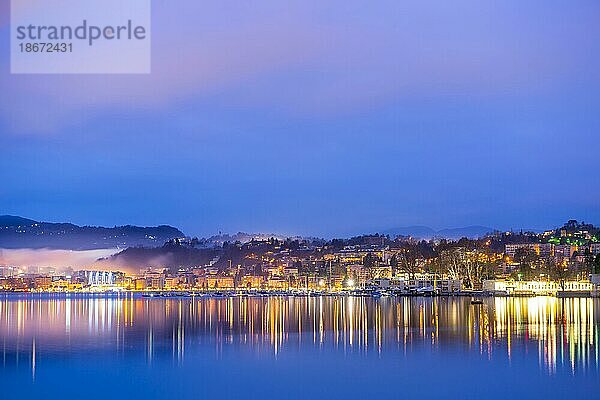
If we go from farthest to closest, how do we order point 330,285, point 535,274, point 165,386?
point 330,285
point 535,274
point 165,386

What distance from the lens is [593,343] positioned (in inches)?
843

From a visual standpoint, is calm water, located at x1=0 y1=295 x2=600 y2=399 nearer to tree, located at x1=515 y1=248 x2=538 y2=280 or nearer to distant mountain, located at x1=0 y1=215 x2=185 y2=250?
tree, located at x1=515 y1=248 x2=538 y2=280

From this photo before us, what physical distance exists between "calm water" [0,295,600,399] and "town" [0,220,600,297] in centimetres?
4605

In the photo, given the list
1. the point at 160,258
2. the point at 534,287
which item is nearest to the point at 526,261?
the point at 534,287

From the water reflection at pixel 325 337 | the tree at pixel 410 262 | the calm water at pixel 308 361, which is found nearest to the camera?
the calm water at pixel 308 361

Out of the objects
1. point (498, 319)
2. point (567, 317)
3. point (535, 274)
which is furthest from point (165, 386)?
point (535, 274)

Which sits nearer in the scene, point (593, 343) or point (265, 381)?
point (265, 381)

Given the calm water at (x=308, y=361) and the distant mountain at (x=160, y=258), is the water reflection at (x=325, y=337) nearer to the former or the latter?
the calm water at (x=308, y=361)

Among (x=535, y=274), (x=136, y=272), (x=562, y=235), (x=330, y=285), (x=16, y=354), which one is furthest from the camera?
(x=136, y=272)

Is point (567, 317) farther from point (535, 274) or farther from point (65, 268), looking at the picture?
point (65, 268)

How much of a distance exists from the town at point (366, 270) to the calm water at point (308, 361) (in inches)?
1813

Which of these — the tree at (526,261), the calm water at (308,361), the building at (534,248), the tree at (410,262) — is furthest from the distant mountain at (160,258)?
the calm water at (308,361)

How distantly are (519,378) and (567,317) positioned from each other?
722 inches

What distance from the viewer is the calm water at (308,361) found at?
50.1ft
